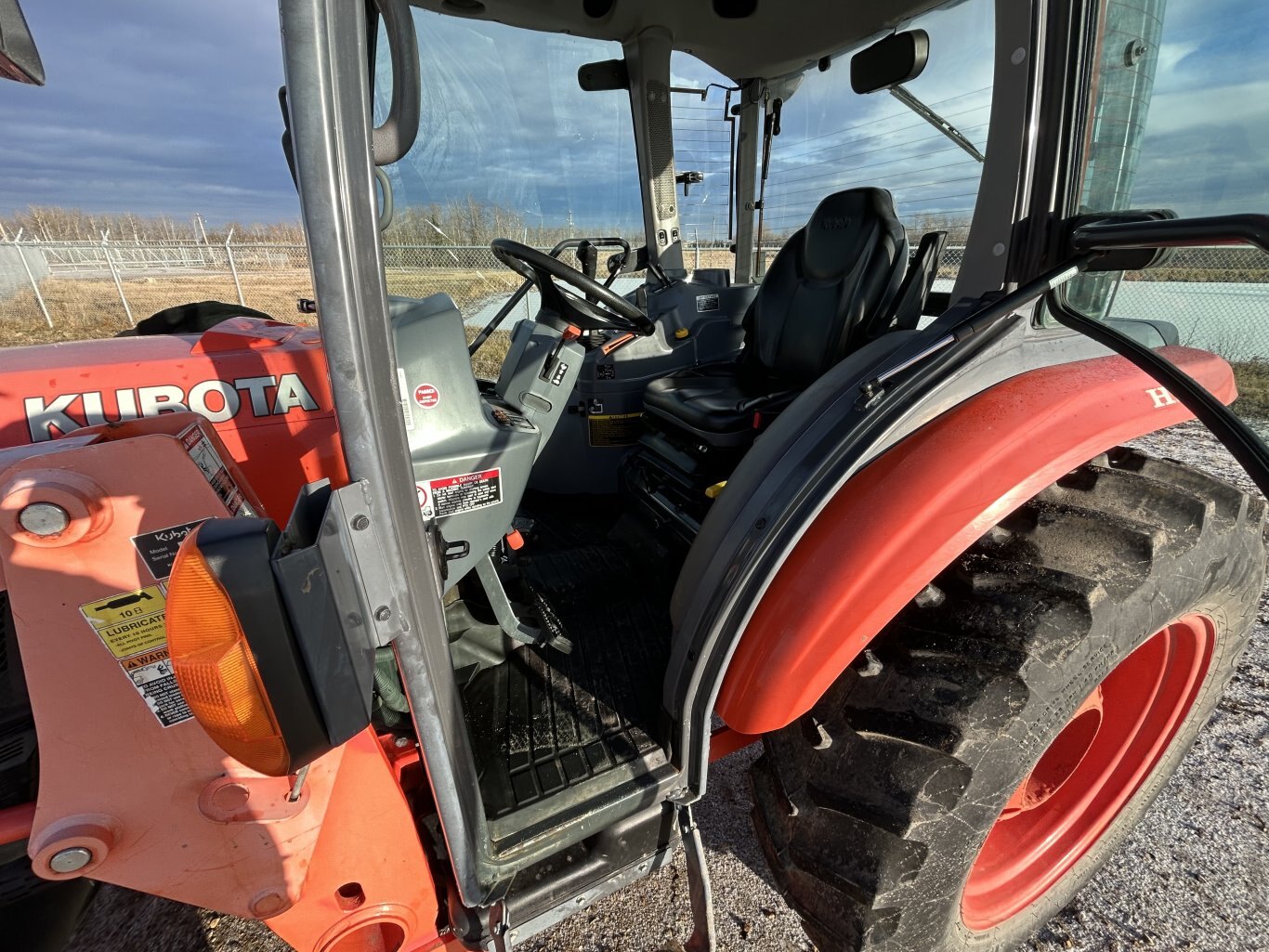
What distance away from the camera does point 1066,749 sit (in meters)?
1.48

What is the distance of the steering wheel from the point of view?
166 cm

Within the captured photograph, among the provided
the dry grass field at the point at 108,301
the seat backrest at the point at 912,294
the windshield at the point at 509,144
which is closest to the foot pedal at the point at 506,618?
the windshield at the point at 509,144

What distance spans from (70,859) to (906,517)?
117 centimetres

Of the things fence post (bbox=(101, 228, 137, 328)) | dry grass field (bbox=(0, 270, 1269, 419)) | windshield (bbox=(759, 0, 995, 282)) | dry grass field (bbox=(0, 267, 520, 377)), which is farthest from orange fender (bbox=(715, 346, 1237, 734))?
fence post (bbox=(101, 228, 137, 328))

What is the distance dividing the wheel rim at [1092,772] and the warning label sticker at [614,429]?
1.78m

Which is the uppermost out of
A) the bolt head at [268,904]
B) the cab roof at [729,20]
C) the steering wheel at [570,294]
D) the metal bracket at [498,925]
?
the cab roof at [729,20]

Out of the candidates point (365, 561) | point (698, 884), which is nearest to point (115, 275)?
point (365, 561)

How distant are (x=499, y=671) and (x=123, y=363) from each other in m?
0.92

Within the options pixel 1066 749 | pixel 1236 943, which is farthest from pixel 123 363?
pixel 1236 943

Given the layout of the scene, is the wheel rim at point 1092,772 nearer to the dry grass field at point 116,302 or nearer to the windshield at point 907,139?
the windshield at point 907,139

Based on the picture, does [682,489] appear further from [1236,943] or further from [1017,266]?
[1236,943]

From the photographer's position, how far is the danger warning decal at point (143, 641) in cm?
75

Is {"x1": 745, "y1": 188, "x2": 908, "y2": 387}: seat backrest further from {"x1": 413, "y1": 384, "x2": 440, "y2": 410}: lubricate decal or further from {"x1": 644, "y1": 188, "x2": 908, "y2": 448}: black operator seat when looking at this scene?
{"x1": 413, "y1": 384, "x2": 440, "y2": 410}: lubricate decal

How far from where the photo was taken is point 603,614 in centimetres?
170
